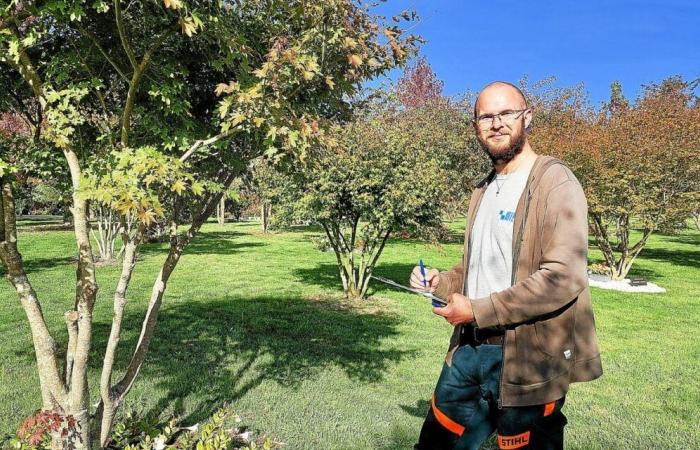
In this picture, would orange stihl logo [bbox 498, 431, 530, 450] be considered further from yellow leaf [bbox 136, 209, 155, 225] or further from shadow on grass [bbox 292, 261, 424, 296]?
shadow on grass [bbox 292, 261, 424, 296]

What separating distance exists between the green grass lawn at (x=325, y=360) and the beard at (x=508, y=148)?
10.7 feet

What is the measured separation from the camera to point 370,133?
11023mm

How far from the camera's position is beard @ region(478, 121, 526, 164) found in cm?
223

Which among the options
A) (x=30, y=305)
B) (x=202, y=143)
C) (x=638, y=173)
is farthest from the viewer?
(x=638, y=173)

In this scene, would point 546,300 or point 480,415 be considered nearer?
point 546,300

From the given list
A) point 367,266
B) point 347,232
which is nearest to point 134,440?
point 367,266

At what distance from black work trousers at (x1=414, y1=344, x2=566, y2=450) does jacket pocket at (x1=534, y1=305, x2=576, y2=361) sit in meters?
0.23

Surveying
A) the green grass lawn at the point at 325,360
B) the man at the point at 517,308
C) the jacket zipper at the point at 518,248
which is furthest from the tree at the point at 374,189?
the jacket zipper at the point at 518,248

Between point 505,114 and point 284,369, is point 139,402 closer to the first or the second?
point 284,369

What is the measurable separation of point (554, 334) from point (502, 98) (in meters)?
1.06

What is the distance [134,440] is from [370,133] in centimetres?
831

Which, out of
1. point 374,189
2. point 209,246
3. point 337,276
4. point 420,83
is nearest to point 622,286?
point 337,276

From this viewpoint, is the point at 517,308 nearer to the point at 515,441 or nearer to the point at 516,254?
the point at 516,254

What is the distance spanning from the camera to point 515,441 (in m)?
2.14
